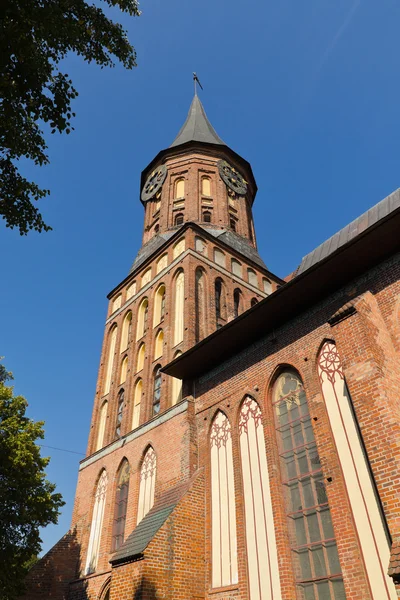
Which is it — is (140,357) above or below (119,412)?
above

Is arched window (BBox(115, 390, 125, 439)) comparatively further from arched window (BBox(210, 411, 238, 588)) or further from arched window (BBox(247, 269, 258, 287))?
arched window (BBox(247, 269, 258, 287))

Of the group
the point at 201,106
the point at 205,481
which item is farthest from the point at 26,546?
the point at 201,106

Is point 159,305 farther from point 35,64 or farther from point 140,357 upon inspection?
point 35,64

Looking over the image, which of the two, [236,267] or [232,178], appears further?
[232,178]

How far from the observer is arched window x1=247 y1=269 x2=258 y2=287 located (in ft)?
65.9

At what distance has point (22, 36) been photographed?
23.0ft

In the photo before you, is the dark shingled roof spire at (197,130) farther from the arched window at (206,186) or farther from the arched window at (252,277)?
the arched window at (252,277)

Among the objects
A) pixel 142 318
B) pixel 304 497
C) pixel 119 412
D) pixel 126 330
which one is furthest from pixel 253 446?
pixel 126 330

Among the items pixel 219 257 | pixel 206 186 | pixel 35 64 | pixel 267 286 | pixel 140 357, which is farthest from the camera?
pixel 206 186

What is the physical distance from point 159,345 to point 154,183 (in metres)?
11.5

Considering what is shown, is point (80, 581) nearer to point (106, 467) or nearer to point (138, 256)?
point (106, 467)

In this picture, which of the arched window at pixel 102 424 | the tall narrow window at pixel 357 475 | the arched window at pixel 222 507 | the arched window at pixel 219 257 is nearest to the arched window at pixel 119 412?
the arched window at pixel 102 424

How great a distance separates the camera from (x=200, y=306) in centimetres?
1678

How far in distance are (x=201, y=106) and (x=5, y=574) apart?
100 feet
